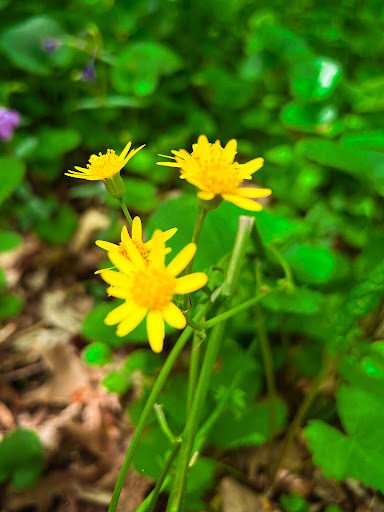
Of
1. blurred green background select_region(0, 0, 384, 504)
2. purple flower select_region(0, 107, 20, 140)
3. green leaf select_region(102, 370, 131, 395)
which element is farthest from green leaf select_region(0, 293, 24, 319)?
purple flower select_region(0, 107, 20, 140)

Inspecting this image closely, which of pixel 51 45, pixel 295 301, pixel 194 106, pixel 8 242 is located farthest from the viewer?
pixel 194 106

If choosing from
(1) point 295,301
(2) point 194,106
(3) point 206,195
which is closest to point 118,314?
(3) point 206,195

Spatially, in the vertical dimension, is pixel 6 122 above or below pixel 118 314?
below

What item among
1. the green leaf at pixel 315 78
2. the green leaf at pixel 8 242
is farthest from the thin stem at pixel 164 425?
the green leaf at pixel 315 78

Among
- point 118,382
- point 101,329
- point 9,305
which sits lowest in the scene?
point 9,305

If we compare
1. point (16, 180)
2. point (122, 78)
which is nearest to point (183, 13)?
point (122, 78)

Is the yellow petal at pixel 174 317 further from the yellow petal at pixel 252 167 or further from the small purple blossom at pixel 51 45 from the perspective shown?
the small purple blossom at pixel 51 45

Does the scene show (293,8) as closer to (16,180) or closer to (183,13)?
(183,13)

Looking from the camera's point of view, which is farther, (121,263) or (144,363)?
(144,363)

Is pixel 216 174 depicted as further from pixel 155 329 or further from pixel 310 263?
pixel 310 263
